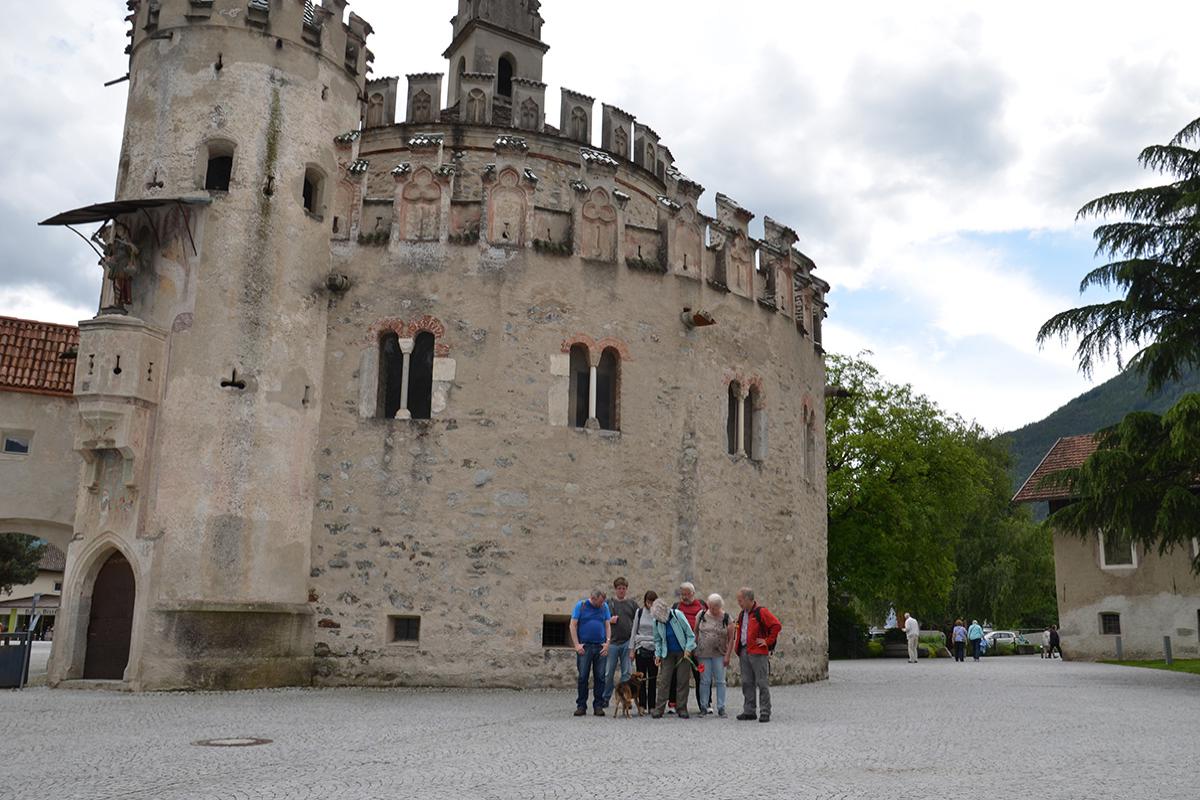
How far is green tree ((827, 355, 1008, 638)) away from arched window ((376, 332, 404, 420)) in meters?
22.6

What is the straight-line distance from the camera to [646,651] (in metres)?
13.2

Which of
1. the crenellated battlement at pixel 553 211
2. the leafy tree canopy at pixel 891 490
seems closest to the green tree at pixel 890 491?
the leafy tree canopy at pixel 891 490

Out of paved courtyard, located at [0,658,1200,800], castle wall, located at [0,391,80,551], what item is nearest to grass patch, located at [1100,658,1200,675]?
paved courtyard, located at [0,658,1200,800]

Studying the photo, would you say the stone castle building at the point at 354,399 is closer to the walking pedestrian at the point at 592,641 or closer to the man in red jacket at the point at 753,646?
the walking pedestrian at the point at 592,641

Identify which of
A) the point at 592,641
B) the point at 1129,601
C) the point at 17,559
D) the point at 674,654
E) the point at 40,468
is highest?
the point at 40,468

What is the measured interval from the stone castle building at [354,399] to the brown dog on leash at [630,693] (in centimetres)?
380

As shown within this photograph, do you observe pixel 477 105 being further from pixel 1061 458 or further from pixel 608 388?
pixel 1061 458

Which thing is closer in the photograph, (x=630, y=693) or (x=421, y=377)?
(x=630, y=693)

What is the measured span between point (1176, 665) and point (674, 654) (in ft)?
69.3

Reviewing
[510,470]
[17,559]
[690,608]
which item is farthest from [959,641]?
[17,559]

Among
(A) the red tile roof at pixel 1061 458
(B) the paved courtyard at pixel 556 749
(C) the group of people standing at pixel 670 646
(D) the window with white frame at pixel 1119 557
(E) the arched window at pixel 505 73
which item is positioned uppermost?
(E) the arched window at pixel 505 73

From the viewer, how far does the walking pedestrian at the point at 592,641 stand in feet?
41.8

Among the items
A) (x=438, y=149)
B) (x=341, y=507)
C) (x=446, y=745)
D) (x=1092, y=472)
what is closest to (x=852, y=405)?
(x=1092, y=472)

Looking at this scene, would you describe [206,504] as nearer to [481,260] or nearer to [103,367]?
[103,367]
